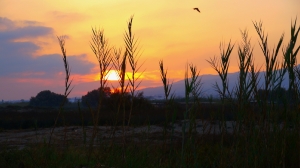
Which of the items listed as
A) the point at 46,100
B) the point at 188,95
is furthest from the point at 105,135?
the point at 46,100

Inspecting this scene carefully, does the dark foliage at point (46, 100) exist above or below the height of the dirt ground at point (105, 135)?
above

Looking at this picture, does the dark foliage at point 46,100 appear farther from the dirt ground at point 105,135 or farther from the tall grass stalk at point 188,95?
the tall grass stalk at point 188,95

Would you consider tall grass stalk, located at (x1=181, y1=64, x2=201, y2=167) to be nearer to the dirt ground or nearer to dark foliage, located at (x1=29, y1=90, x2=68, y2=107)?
the dirt ground

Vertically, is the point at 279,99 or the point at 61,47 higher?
the point at 61,47

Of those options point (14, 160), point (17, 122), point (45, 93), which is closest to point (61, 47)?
point (14, 160)

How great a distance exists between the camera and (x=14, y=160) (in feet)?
19.2

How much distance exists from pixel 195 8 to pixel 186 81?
1.36m

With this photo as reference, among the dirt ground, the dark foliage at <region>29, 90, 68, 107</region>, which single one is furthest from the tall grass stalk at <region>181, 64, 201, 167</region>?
the dark foliage at <region>29, 90, 68, 107</region>

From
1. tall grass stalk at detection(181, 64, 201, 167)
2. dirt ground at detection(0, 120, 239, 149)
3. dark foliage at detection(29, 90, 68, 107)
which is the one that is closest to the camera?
tall grass stalk at detection(181, 64, 201, 167)

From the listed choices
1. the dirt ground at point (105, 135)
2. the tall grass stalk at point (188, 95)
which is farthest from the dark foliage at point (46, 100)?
the tall grass stalk at point (188, 95)

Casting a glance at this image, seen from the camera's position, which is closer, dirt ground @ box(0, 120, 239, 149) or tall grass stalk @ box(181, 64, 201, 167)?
tall grass stalk @ box(181, 64, 201, 167)

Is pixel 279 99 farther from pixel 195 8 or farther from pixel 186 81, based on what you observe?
pixel 195 8

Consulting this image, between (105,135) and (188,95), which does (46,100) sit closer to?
(105,135)

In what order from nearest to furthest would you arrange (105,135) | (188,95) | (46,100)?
(188,95)
(105,135)
(46,100)
